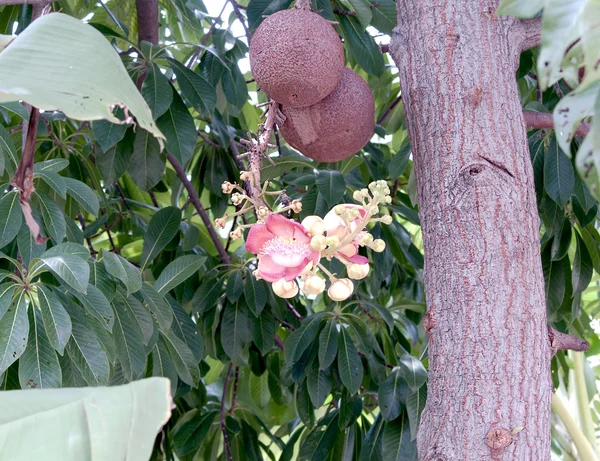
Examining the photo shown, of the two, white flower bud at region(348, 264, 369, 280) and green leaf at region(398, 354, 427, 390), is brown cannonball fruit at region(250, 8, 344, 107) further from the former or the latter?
green leaf at region(398, 354, 427, 390)

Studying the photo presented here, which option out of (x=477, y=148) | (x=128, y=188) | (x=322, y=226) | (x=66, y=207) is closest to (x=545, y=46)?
(x=322, y=226)

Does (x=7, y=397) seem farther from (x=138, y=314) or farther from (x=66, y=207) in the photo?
(x=66, y=207)

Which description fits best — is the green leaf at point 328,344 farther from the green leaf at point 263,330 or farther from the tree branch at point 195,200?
the tree branch at point 195,200

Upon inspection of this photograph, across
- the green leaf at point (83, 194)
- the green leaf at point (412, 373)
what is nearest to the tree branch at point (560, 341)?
the green leaf at point (412, 373)

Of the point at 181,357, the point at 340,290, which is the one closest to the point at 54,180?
the point at 181,357

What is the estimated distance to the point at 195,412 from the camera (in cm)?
196

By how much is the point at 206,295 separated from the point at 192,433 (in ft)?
1.36

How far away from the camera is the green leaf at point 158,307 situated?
122 cm

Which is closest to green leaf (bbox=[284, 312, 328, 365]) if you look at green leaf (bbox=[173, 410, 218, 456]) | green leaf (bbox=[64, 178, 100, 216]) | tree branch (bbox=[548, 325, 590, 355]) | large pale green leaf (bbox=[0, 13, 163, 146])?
green leaf (bbox=[173, 410, 218, 456])

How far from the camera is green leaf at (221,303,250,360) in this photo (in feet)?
5.62

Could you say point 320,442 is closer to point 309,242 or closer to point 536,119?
point 536,119

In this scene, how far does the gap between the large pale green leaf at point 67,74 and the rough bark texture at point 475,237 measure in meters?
0.48

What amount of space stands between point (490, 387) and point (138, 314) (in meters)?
0.66

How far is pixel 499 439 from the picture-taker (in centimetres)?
74
